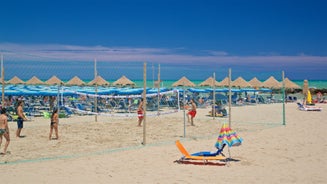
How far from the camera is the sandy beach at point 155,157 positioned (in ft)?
21.0

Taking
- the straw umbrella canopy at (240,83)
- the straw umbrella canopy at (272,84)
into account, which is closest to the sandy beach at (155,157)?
the straw umbrella canopy at (272,84)

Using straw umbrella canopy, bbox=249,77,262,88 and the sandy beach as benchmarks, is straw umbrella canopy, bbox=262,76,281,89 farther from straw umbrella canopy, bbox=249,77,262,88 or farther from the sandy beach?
the sandy beach

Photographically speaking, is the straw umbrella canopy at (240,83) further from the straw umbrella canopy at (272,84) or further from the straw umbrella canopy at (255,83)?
the straw umbrella canopy at (272,84)

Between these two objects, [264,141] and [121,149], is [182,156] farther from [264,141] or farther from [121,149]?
[264,141]

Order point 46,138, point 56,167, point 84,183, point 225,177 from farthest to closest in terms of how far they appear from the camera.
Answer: point 46,138, point 56,167, point 225,177, point 84,183

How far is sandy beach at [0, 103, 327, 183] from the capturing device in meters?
6.41

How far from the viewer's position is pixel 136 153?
8.56m

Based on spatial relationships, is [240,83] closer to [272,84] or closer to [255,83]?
[255,83]

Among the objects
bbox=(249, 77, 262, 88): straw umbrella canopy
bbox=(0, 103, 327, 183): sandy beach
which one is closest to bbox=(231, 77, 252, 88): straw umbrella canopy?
bbox=(249, 77, 262, 88): straw umbrella canopy

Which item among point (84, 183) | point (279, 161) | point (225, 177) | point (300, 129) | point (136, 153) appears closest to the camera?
point (84, 183)

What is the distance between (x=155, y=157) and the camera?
26.6 ft

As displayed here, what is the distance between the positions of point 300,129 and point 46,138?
26.8 feet

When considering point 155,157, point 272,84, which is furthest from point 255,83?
point 155,157

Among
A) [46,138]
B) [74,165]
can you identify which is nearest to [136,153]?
[74,165]
